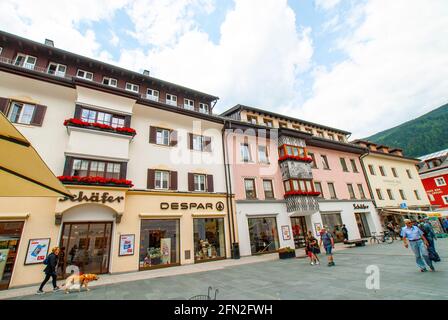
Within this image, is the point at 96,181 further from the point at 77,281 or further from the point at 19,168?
the point at 19,168

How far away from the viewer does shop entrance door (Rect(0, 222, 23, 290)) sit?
400 inches

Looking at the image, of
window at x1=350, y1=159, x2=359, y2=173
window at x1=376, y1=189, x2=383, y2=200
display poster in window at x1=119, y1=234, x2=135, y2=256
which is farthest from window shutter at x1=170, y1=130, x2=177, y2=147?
window at x1=376, y1=189, x2=383, y2=200

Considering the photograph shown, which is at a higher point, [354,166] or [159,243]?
[354,166]

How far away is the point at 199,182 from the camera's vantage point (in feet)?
57.5

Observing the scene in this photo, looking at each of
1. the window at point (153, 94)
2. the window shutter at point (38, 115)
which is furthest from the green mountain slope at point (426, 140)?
the window shutter at point (38, 115)

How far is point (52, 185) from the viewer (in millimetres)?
3844

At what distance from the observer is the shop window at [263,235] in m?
18.2

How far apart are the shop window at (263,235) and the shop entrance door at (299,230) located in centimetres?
243

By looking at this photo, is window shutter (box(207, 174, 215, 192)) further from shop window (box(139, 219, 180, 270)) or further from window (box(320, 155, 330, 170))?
window (box(320, 155, 330, 170))

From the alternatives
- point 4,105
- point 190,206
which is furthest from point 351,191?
point 4,105

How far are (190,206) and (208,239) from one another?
3.01 m

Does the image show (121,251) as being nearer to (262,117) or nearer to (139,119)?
(139,119)

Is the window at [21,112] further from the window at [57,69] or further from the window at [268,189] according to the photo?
the window at [268,189]

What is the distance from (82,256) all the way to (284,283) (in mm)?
11354
